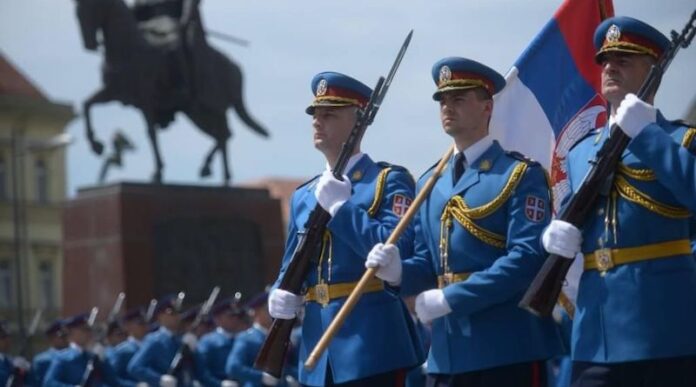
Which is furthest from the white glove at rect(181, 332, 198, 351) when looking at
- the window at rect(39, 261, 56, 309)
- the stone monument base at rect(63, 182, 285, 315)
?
the window at rect(39, 261, 56, 309)

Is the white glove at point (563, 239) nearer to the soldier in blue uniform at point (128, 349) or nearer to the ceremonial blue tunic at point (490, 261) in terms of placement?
the ceremonial blue tunic at point (490, 261)

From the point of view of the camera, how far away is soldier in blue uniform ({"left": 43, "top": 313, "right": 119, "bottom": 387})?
53.3 ft

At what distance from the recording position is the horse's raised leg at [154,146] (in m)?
24.0

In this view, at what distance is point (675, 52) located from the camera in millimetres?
6605

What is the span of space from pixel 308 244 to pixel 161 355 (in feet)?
30.2

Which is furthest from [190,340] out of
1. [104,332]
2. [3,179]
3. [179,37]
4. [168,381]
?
[3,179]

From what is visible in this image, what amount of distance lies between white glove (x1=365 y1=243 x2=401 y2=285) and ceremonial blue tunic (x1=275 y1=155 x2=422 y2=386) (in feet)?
0.96

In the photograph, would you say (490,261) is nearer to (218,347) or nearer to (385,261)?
(385,261)

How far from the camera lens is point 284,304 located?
7680 mm

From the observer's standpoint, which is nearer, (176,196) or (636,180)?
(636,180)

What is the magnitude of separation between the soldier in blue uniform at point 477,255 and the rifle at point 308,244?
38 centimetres

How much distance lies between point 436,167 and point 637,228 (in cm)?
104

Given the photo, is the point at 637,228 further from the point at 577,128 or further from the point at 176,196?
the point at 176,196

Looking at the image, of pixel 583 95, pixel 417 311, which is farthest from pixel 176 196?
pixel 417 311
